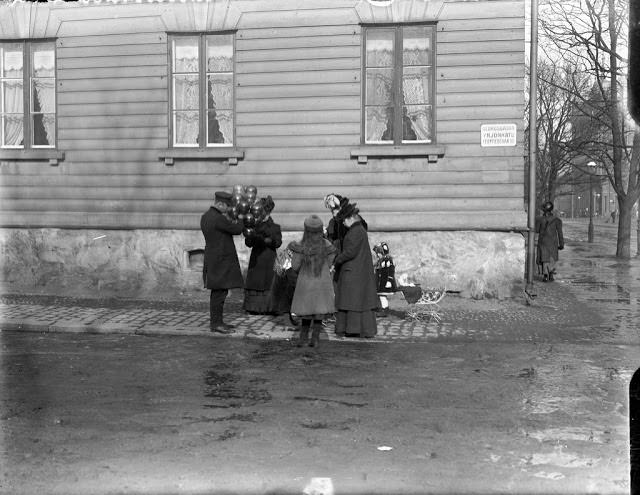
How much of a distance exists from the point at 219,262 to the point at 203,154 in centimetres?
415

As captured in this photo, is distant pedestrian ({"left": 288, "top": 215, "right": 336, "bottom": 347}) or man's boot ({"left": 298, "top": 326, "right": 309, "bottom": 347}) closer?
distant pedestrian ({"left": 288, "top": 215, "right": 336, "bottom": 347})

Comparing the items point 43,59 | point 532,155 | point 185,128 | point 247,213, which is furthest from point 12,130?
point 532,155

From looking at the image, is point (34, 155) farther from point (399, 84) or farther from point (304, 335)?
point (304, 335)

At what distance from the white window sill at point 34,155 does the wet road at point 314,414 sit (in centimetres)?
529

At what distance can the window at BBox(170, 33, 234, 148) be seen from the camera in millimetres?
14211

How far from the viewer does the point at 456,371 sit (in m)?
8.08

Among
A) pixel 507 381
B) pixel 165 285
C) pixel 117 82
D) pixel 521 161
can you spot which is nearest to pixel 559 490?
pixel 507 381

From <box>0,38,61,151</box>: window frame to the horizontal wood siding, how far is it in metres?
0.18

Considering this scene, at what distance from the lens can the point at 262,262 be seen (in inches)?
454

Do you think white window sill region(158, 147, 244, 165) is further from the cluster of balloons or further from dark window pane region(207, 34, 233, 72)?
the cluster of balloons

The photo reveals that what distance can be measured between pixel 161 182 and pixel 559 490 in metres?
11.0

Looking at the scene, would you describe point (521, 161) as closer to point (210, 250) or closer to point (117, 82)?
point (210, 250)

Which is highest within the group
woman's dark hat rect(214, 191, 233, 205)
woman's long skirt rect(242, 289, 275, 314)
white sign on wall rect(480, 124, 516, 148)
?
white sign on wall rect(480, 124, 516, 148)

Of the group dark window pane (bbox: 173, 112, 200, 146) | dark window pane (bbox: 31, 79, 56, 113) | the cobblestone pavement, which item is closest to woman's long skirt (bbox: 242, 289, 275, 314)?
the cobblestone pavement
